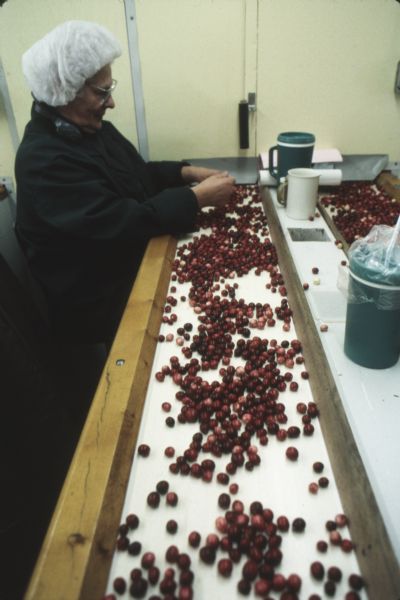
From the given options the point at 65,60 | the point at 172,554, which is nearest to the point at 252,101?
the point at 65,60

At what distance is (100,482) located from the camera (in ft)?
2.70

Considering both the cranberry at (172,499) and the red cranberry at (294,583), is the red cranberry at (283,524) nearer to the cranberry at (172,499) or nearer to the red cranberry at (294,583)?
the red cranberry at (294,583)

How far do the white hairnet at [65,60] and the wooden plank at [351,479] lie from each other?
130 centimetres

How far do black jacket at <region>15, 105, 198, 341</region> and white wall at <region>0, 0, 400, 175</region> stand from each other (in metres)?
0.72

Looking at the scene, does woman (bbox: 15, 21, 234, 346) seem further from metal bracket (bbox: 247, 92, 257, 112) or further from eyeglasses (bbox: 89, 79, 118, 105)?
metal bracket (bbox: 247, 92, 257, 112)

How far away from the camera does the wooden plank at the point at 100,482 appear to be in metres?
0.69

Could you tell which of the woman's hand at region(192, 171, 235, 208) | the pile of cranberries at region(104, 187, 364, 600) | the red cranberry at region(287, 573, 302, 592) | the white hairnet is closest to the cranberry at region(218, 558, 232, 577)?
the pile of cranberries at region(104, 187, 364, 600)

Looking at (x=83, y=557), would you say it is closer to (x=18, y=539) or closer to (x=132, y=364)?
(x=132, y=364)

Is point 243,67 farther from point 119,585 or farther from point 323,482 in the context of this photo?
point 119,585

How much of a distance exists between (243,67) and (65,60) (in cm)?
127

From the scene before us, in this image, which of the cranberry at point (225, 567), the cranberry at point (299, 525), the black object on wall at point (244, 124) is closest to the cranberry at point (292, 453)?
the cranberry at point (299, 525)

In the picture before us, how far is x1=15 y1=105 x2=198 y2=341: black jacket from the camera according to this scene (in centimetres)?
168

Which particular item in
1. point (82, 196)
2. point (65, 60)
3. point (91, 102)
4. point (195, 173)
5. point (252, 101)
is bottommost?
point (195, 173)

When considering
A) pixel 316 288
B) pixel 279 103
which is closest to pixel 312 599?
pixel 316 288
